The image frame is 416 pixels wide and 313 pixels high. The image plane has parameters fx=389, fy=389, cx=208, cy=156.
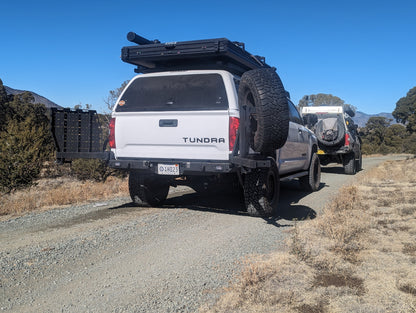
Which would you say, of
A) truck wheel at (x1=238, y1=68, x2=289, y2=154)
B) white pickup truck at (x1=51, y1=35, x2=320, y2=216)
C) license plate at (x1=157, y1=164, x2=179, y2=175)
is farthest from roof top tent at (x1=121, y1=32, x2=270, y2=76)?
license plate at (x1=157, y1=164, x2=179, y2=175)

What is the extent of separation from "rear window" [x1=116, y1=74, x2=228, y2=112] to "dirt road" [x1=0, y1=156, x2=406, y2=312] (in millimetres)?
1722

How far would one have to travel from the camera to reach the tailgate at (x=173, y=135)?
5512 millimetres

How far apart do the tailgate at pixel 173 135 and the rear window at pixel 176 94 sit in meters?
0.13

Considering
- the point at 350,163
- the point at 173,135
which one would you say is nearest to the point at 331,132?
the point at 350,163

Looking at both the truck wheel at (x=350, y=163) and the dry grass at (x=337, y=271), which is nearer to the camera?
the dry grass at (x=337, y=271)

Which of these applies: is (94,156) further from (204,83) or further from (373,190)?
(373,190)

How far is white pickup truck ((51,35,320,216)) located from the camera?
5176 millimetres

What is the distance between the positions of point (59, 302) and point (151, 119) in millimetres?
3344

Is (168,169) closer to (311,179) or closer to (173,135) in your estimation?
(173,135)

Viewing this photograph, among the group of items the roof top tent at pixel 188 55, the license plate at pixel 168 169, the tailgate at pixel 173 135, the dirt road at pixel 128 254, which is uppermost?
the roof top tent at pixel 188 55

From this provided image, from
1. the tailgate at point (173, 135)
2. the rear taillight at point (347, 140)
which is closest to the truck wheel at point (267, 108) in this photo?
the tailgate at point (173, 135)

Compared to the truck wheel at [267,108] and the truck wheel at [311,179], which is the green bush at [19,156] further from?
the truck wheel at [267,108]

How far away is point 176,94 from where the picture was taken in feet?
19.7

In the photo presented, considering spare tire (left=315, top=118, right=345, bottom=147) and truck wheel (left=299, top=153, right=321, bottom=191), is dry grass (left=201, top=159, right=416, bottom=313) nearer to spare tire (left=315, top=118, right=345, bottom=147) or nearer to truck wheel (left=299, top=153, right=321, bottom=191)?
truck wheel (left=299, top=153, right=321, bottom=191)
